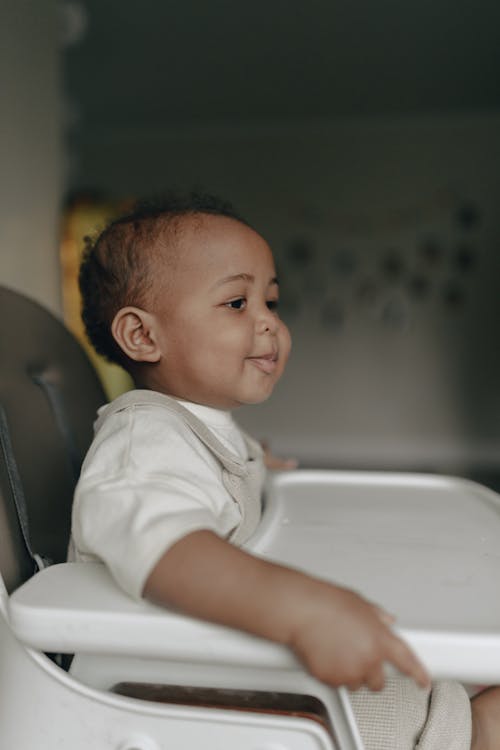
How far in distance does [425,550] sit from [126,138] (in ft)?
15.8

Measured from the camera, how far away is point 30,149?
67.1 inches

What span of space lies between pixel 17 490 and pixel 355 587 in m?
0.33

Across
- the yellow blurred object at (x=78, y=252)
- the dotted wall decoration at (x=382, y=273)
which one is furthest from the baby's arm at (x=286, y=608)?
the dotted wall decoration at (x=382, y=273)

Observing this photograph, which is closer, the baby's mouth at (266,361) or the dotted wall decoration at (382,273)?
the baby's mouth at (266,361)

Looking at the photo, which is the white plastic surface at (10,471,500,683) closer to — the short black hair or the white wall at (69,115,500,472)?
the short black hair

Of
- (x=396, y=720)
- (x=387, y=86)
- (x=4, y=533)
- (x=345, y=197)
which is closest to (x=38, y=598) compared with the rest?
(x=4, y=533)

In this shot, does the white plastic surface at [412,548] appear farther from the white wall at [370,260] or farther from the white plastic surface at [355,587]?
the white wall at [370,260]

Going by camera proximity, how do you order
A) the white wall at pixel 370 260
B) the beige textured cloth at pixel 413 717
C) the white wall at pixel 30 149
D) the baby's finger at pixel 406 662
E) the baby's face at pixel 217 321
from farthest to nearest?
the white wall at pixel 370 260 < the white wall at pixel 30 149 < the baby's face at pixel 217 321 < the beige textured cloth at pixel 413 717 < the baby's finger at pixel 406 662

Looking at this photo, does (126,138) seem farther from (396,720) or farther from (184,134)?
(396,720)

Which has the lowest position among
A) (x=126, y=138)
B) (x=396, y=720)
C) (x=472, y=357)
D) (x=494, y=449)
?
(x=494, y=449)

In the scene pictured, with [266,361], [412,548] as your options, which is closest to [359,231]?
[266,361]

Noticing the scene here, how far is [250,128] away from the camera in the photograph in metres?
5.02

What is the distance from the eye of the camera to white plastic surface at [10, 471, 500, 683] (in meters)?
0.52

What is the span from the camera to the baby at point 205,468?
525 mm
